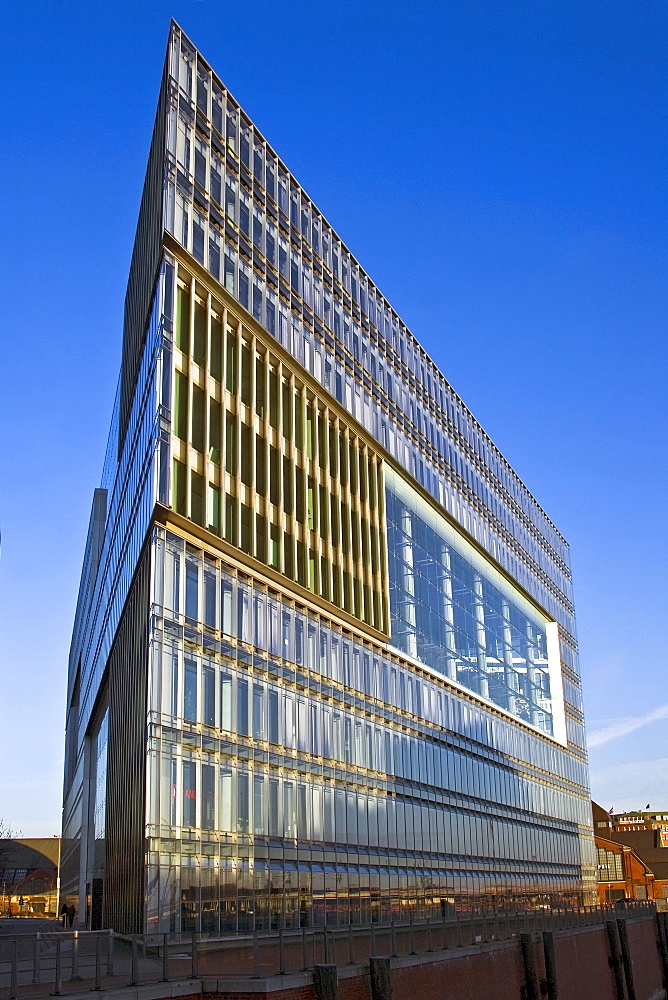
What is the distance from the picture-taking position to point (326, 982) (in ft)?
68.0

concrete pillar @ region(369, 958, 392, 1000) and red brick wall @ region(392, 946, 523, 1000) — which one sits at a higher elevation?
concrete pillar @ region(369, 958, 392, 1000)

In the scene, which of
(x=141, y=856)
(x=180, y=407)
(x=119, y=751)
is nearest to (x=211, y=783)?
(x=141, y=856)

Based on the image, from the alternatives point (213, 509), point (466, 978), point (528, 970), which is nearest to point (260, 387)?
point (213, 509)

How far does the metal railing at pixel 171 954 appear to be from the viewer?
56.7ft

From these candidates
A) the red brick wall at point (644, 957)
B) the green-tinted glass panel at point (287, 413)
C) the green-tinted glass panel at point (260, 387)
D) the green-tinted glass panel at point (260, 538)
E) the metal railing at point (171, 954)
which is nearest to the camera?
the metal railing at point (171, 954)

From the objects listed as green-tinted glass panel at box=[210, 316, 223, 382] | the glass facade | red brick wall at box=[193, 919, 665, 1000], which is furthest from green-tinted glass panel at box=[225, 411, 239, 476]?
red brick wall at box=[193, 919, 665, 1000]

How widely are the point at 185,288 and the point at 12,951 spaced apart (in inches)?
1033

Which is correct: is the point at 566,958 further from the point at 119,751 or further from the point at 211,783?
the point at 119,751

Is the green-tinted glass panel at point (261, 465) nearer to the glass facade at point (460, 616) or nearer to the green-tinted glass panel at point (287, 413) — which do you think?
the green-tinted glass panel at point (287, 413)

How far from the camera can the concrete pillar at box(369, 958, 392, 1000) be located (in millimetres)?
22984

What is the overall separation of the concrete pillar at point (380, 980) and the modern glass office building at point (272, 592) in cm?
998

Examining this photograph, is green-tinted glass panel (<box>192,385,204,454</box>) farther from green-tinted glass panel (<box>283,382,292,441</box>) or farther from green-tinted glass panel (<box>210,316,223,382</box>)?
green-tinted glass panel (<box>283,382,292,441</box>)

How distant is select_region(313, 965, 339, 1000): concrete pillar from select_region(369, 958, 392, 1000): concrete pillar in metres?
2.49

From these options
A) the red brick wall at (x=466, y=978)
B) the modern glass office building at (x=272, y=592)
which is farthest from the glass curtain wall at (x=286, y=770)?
the red brick wall at (x=466, y=978)
